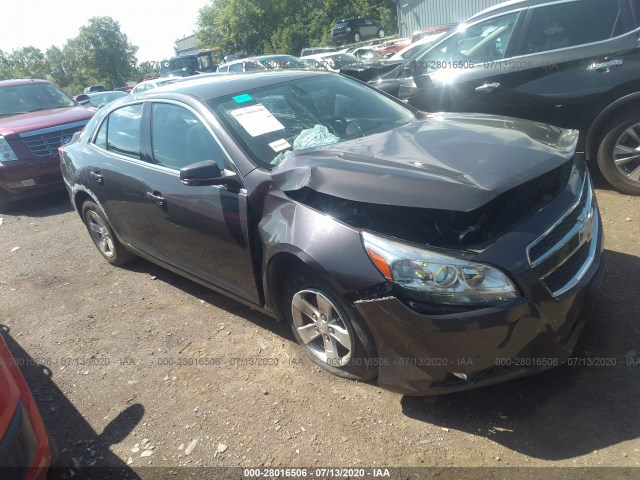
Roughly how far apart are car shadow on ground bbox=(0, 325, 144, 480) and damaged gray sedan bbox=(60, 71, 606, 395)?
1.04 m

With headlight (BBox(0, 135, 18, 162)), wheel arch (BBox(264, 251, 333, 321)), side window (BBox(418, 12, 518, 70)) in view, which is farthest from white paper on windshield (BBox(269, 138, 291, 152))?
headlight (BBox(0, 135, 18, 162))


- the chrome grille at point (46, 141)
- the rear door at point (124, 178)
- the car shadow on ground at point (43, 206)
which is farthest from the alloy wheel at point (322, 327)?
the chrome grille at point (46, 141)

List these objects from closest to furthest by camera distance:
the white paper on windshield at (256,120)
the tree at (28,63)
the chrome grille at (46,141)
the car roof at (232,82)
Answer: the white paper on windshield at (256,120) → the car roof at (232,82) → the chrome grille at (46,141) → the tree at (28,63)

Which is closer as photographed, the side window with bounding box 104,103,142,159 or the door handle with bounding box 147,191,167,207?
the door handle with bounding box 147,191,167,207

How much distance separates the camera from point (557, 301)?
7.55 feet

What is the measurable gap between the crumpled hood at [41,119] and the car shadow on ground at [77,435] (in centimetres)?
530

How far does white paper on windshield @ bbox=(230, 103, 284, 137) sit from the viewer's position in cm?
329

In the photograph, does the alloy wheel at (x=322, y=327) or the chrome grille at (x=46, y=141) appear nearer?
the alloy wheel at (x=322, y=327)

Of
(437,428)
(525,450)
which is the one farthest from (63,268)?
(525,450)

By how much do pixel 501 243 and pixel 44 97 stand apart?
9127 millimetres

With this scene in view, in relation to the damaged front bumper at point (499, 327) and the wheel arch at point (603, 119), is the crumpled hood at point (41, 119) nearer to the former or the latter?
the damaged front bumper at point (499, 327)

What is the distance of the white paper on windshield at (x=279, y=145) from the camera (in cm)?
321

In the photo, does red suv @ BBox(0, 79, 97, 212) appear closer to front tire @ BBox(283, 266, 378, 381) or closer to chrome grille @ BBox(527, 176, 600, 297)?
front tire @ BBox(283, 266, 378, 381)

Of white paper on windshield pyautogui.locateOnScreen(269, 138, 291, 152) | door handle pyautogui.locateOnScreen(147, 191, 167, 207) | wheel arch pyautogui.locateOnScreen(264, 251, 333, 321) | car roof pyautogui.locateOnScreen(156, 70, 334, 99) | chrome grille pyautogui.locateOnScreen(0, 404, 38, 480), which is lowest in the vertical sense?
chrome grille pyautogui.locateOnScreen(0, 404, 38, 480)
